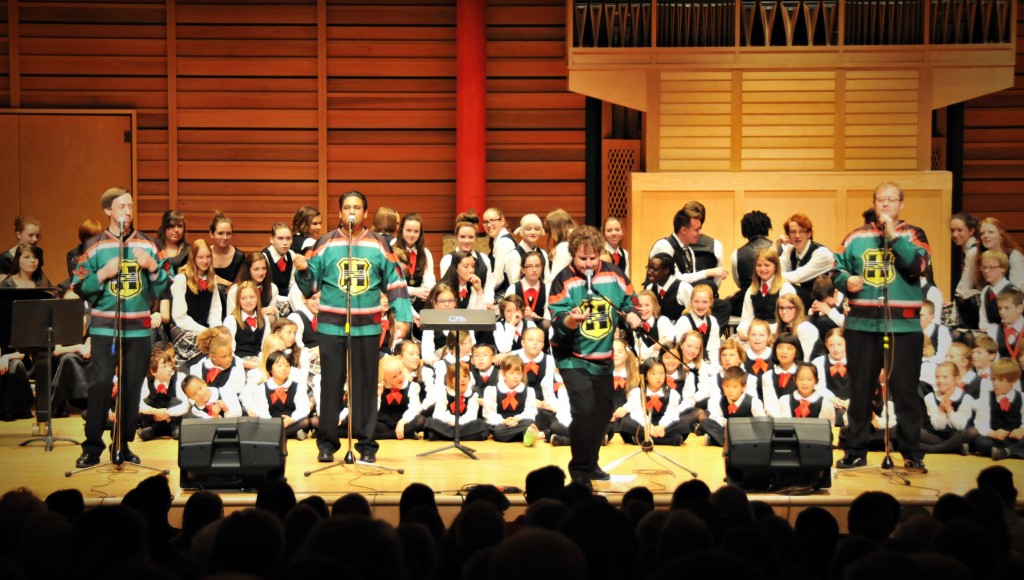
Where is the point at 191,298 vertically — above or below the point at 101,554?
above

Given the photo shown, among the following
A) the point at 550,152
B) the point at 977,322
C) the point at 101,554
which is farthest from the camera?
the point at 550,152

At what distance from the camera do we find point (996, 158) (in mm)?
11367

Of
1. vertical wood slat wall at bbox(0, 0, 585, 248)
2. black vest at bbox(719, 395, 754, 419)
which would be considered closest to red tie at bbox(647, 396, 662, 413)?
black vest at bbox(719, 395, 754, 419)

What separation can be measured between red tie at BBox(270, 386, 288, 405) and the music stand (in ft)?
4.24

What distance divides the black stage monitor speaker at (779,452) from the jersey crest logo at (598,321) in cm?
84

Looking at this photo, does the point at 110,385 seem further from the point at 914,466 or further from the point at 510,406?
the point at 914,466

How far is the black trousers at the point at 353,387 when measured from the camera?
684 cm

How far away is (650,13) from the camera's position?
10391mm

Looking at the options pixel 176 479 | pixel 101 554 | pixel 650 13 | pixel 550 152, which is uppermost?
pixel 650 13

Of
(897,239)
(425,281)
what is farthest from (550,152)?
(897,239)

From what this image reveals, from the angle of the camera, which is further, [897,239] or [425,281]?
[425,281]

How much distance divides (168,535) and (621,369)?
428 cm

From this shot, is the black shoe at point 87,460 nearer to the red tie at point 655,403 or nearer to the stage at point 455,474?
the stage at point 455,474

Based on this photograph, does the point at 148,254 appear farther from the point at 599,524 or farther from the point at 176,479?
the point at 599,524
